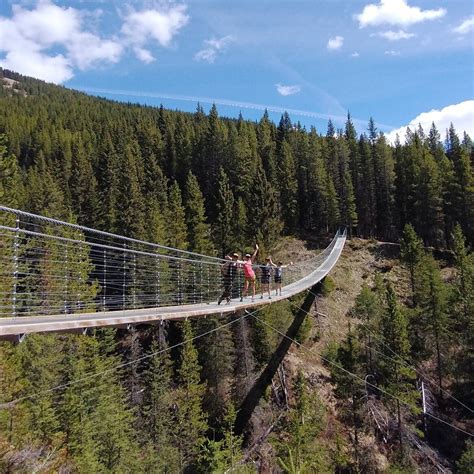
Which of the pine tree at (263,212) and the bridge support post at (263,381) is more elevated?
the pine tree at (263,212)

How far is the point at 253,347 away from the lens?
2803cm

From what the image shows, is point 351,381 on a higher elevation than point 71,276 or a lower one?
lower

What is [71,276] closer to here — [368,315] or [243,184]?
[368,315]

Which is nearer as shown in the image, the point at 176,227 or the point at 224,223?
Result: the point at 176,227

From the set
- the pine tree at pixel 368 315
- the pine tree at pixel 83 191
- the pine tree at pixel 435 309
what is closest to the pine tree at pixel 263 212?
the pine tree at pixel 368 315

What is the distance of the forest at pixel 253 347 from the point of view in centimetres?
1844

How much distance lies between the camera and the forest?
18438 millimetres

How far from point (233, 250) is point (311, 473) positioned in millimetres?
19967

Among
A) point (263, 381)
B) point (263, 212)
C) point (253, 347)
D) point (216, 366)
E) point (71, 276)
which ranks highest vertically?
point (263, 212)

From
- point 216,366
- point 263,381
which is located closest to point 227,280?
point 216,366

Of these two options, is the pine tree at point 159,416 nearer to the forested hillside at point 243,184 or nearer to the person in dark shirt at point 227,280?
the forested hillside at point 243,184

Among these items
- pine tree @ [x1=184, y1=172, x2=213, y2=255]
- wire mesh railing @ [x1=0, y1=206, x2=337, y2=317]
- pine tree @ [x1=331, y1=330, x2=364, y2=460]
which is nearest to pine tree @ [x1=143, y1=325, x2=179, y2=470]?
wire mesh railing @ [x1=0, y1=206, x2=337, y2=317]

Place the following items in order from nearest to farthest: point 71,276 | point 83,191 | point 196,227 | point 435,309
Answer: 1. point 71,276
2. point 435,309
3. point 196,227
4. point 83,191

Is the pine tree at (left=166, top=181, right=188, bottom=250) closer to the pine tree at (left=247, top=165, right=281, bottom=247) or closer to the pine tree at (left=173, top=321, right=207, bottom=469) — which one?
the pine tree at (left=247, top=165, right=281, bottom=247)
